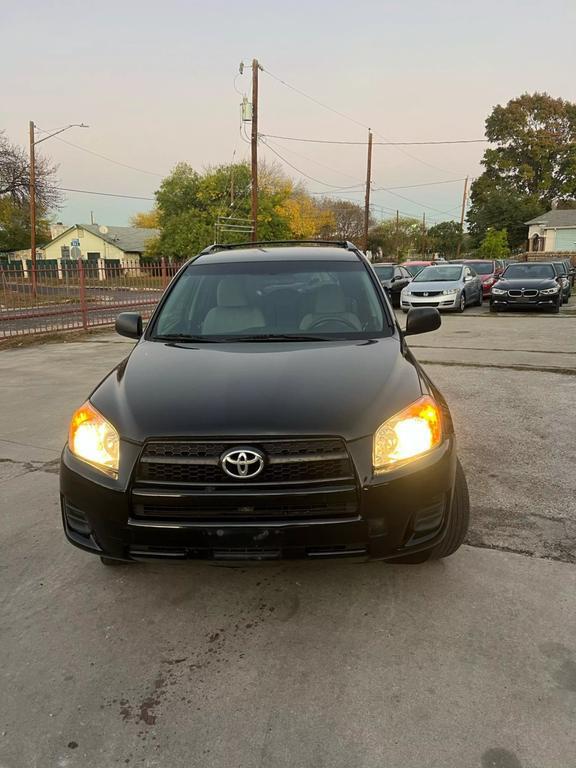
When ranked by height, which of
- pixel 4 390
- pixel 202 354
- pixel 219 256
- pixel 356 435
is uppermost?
pixel 219 256

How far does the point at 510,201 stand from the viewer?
55.8 meters

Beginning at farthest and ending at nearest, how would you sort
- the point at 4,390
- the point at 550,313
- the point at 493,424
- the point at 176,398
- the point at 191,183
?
the point at 191,183 < the point at 550,313 < the point at 4,390 < the point at 493,424 < the point at 176,398

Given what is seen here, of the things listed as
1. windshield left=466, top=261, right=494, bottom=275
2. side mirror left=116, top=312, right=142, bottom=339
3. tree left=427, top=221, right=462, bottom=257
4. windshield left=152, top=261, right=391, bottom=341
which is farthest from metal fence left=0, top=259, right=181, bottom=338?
tree left=427, top=221, right=462, bottom=257

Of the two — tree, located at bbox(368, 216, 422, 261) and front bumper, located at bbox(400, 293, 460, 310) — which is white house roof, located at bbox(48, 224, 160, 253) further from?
front bumper, located at bbox(400, 293, 460, 310)

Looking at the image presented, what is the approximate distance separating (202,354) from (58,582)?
1.43 meters

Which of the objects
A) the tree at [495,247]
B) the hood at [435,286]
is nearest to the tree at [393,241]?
the tree at [495,247]

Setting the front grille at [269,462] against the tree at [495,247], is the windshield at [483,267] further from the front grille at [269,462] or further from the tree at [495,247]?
the tree at [495,247]

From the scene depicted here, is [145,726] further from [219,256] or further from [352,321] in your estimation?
[219,256]

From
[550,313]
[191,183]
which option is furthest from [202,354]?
[191,183]

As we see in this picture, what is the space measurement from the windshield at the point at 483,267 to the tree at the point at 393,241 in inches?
1732

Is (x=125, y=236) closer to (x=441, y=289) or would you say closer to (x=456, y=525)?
(x=441, y=289)

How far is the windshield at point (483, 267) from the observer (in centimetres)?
2120

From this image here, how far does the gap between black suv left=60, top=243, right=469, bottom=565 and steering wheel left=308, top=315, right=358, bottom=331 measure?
2.10ft

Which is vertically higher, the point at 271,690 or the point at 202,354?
the point at 202,354
